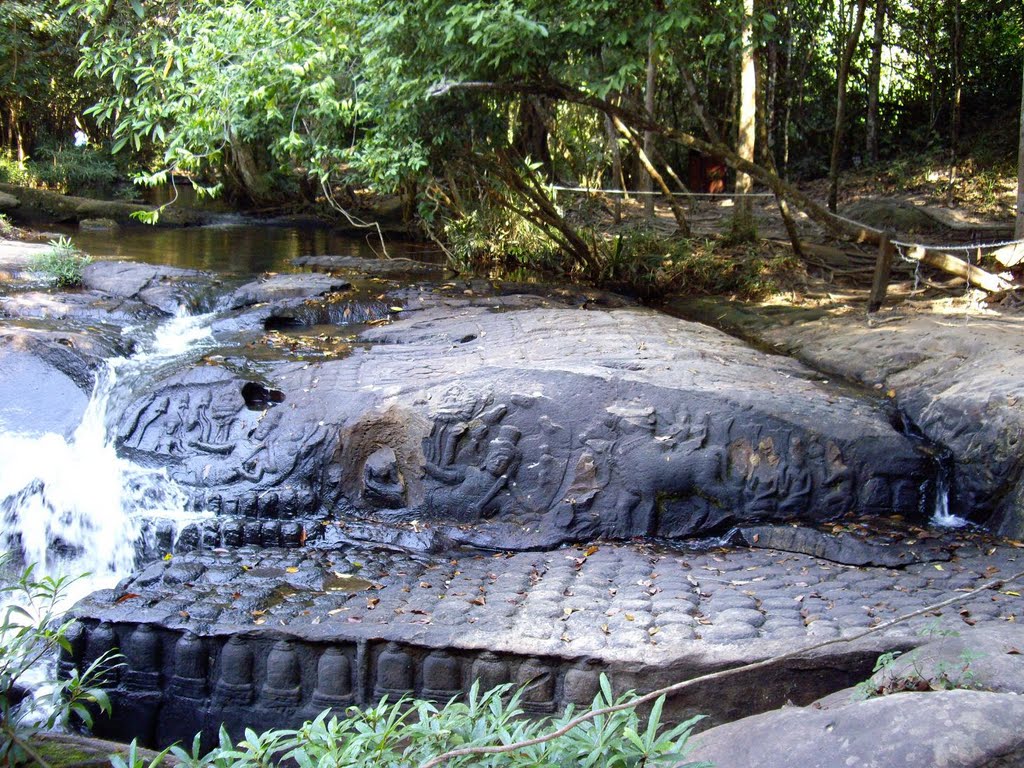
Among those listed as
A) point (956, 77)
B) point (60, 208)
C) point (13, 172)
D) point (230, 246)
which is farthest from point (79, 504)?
point (956, 77)

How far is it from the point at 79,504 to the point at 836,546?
446 cm

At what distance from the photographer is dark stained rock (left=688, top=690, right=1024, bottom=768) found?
7.73 ft

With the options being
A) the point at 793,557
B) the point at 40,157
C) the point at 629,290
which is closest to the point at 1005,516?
the point at 793,557

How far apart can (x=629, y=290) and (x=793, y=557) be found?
618 cm

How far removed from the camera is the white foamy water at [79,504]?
5.41 meters

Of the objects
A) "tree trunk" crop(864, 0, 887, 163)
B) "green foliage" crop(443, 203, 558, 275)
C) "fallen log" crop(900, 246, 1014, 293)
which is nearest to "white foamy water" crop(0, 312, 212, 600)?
"green foliage" crop(443, 203, 558, 275)

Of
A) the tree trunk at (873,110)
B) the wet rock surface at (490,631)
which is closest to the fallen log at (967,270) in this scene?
the wet rock surface at (490,631)

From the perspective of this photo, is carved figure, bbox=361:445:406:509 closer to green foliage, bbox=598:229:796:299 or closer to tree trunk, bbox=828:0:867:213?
green foliage, bbox=598:229:796:299

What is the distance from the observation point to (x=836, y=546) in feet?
16.8

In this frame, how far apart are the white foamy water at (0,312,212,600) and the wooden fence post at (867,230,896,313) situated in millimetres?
6683

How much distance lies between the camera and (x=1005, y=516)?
542cm

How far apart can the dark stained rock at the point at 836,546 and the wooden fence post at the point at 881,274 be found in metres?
4.33

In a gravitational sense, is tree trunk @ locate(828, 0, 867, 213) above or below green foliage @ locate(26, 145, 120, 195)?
above

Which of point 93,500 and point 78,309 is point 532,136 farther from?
point 93,500
